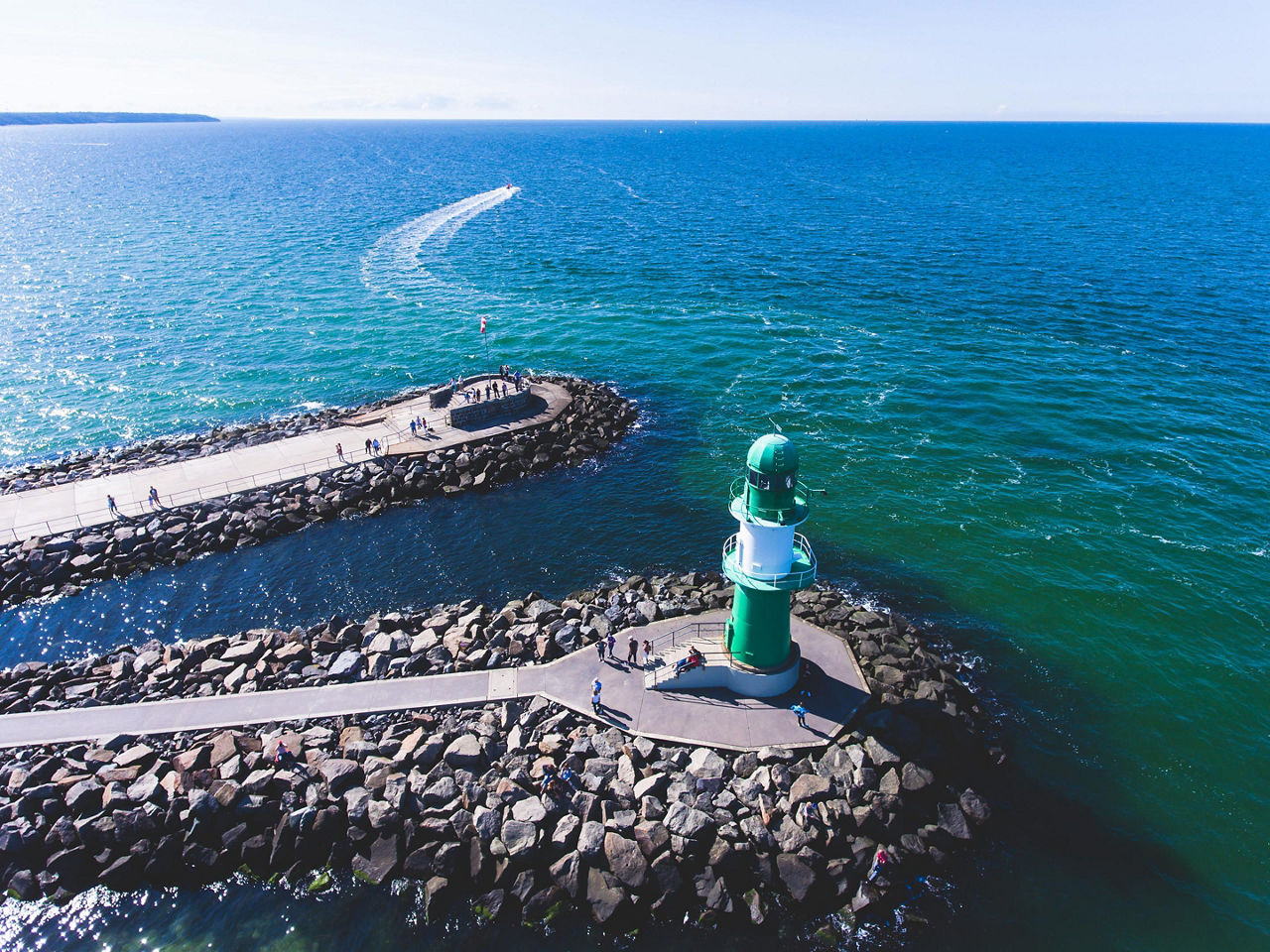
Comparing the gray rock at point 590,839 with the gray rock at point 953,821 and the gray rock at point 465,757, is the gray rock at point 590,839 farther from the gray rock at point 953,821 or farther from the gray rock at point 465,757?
the gray rock at point 953,821

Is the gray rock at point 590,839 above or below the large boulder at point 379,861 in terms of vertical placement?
above

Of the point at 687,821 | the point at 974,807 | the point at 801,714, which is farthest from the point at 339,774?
the point at 974,807

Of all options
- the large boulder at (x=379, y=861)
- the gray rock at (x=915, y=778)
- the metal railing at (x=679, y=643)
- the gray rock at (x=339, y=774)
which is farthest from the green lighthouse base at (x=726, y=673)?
the gray rock at (x=339, y=774)

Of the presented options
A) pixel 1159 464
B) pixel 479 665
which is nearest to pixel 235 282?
pixel 479 665

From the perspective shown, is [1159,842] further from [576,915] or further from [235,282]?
[235,282]

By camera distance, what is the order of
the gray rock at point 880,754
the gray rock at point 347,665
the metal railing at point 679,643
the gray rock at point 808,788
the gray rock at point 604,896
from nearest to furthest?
the gray rock at point 604,896
the gray rock at point 808,788
the gray rock at point 880,754
the metal railing at point 679,643
the gray rock at point 347,665

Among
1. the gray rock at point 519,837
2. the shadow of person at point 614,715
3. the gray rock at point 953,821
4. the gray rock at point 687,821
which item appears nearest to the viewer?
the gray rock at point 519,837

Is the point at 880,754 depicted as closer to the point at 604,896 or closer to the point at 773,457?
the point at 604,896
